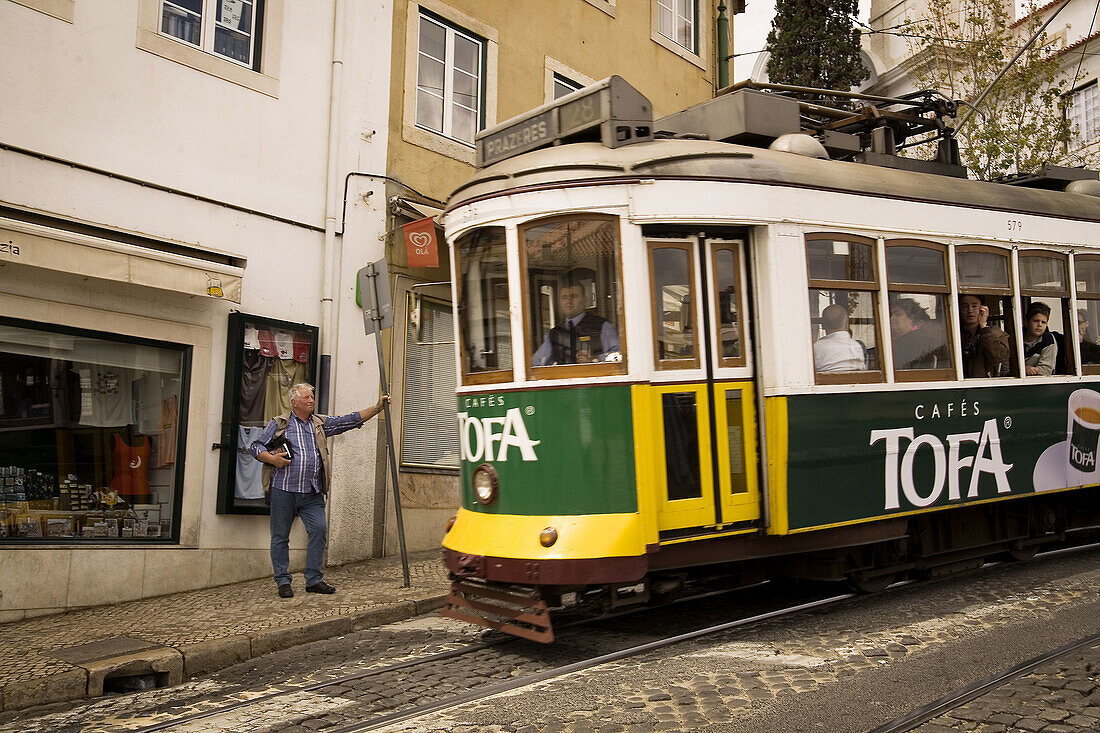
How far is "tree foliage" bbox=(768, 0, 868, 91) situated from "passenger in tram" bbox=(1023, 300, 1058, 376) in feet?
63.7

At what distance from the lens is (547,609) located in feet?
18.3

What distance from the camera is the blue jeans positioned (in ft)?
25.5

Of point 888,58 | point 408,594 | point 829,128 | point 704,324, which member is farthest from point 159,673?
point 888,58

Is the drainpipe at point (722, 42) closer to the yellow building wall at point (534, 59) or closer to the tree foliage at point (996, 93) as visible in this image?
the yellow building wall at point (534, 59)

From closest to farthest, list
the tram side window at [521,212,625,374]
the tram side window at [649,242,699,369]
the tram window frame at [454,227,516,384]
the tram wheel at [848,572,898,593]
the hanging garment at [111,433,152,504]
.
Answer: the tram side window at [521,212,625,374] → the tram side window at [649,242,699,369] → the tram window frame at [454,227,516,384] → the tram wheel at [848,572,898,593] → the hanging garment at [111,433,152,504]

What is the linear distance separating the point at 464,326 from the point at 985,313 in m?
4.05

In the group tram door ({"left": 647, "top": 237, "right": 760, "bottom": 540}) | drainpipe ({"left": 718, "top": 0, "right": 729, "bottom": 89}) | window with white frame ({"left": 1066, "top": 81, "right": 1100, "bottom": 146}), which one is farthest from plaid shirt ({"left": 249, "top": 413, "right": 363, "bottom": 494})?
window with white frame ({"left": 1066, "top": 81, "right": 1100, "bottom": 146})

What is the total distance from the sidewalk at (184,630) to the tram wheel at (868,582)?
3.26 m

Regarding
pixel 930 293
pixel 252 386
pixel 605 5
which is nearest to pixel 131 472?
pixel 252 386

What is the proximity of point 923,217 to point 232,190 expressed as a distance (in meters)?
6.10

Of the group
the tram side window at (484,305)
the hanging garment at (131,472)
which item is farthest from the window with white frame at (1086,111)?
the hanging garment at (131,472)

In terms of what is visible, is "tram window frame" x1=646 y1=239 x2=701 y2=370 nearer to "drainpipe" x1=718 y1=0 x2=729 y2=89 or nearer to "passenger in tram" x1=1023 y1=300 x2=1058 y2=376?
"passenger in tram" x1=1023 y1=300 x2=1058 y2=376

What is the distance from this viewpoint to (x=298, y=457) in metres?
7.79

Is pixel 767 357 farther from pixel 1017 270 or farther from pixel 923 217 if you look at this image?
pixel 1017 270
